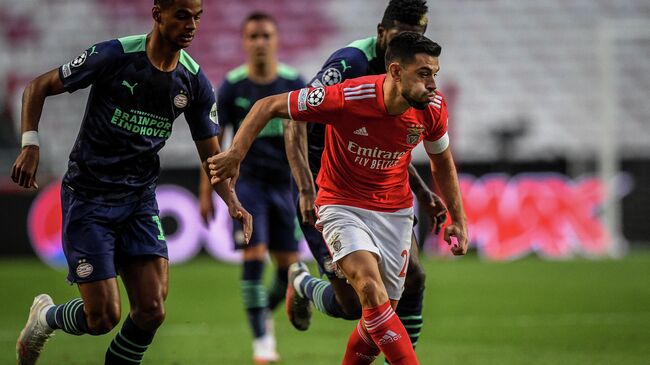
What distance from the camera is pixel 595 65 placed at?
2028cm

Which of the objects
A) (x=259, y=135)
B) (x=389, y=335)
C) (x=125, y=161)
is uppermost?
(x=259, y=135)

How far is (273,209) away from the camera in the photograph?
893 cm

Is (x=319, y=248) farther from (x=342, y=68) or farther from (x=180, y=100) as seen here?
(x=180, y=100)

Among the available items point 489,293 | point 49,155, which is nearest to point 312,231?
point 489,293

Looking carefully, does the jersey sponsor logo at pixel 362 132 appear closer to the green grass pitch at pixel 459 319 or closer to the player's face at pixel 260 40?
the green grass pitch at pixel 459 319

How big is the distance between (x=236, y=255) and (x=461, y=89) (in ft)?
19.8

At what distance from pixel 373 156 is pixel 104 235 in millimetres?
1503

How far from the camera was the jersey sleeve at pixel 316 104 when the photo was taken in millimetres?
5730

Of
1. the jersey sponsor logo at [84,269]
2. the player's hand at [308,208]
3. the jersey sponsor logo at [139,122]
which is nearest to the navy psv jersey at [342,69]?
the player's hand at [308,208]

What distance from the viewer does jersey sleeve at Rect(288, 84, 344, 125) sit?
573 centimetres

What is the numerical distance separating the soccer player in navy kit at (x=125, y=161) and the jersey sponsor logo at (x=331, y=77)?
0.67 meters

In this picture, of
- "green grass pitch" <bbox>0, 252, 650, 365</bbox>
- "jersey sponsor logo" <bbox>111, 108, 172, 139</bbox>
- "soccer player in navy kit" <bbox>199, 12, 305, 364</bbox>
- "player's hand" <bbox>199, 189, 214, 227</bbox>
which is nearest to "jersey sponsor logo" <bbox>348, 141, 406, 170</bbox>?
"jersey sponsor logo" <bbox>111, 108, 172, 139</bbox>

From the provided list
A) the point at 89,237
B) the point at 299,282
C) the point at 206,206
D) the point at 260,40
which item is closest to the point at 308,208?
the point at 89,237

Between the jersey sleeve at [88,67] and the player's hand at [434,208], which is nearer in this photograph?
the jersey sleeve at [88,67]
